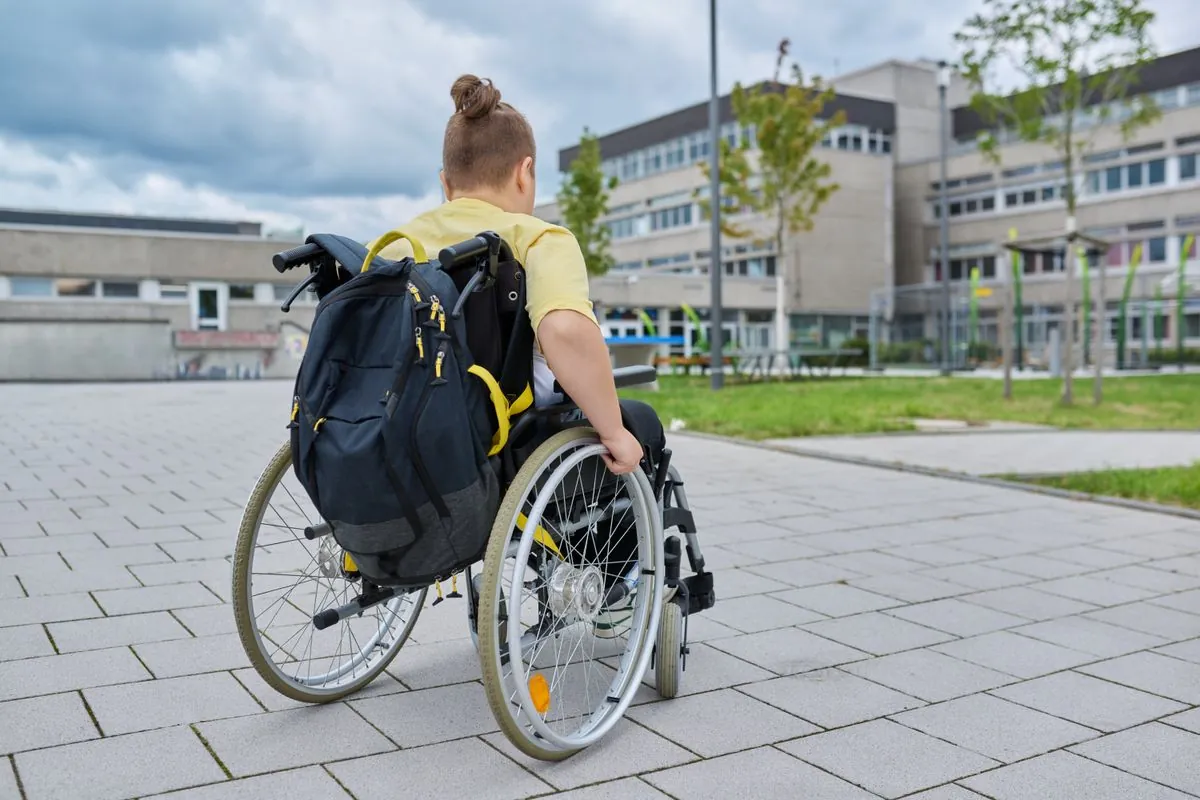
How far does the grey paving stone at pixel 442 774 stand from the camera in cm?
248

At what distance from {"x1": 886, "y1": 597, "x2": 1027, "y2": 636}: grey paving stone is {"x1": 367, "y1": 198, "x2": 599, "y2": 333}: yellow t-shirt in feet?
7.11

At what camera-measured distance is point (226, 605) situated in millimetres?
4219

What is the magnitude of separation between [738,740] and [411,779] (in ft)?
2.81

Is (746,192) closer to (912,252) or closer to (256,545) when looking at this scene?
(256,545)

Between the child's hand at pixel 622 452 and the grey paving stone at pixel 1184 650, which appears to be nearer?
the child's hand at pixel 622 452

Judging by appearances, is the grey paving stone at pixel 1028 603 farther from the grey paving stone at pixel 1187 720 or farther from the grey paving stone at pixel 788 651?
the grey paving stone at pixel 1187 720

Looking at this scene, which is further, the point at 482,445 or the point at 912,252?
the point at 912,252

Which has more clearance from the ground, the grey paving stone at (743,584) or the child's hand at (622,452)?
the child's hand at (622,452)

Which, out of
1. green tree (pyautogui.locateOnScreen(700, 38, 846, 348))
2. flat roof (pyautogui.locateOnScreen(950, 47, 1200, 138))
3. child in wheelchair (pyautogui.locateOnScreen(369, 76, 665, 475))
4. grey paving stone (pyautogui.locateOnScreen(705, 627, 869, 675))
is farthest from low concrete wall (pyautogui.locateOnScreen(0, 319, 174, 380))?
flat roof (pyautogui.locateOnScreen(950, 47, 1200, 138))

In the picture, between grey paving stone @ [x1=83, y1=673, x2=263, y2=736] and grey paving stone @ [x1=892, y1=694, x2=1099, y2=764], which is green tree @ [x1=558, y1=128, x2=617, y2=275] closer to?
grey paving stone @ [x1=83, y1=673, x2=263, y2=736]

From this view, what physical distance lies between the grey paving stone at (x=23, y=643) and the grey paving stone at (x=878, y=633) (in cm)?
264

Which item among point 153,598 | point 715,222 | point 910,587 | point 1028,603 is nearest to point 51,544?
point 153,598

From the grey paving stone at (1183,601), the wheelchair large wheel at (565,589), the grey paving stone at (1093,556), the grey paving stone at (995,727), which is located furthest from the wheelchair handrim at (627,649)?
the grey paving stone at (1093,556)

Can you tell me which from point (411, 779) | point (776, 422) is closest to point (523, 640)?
point (411, 779)
